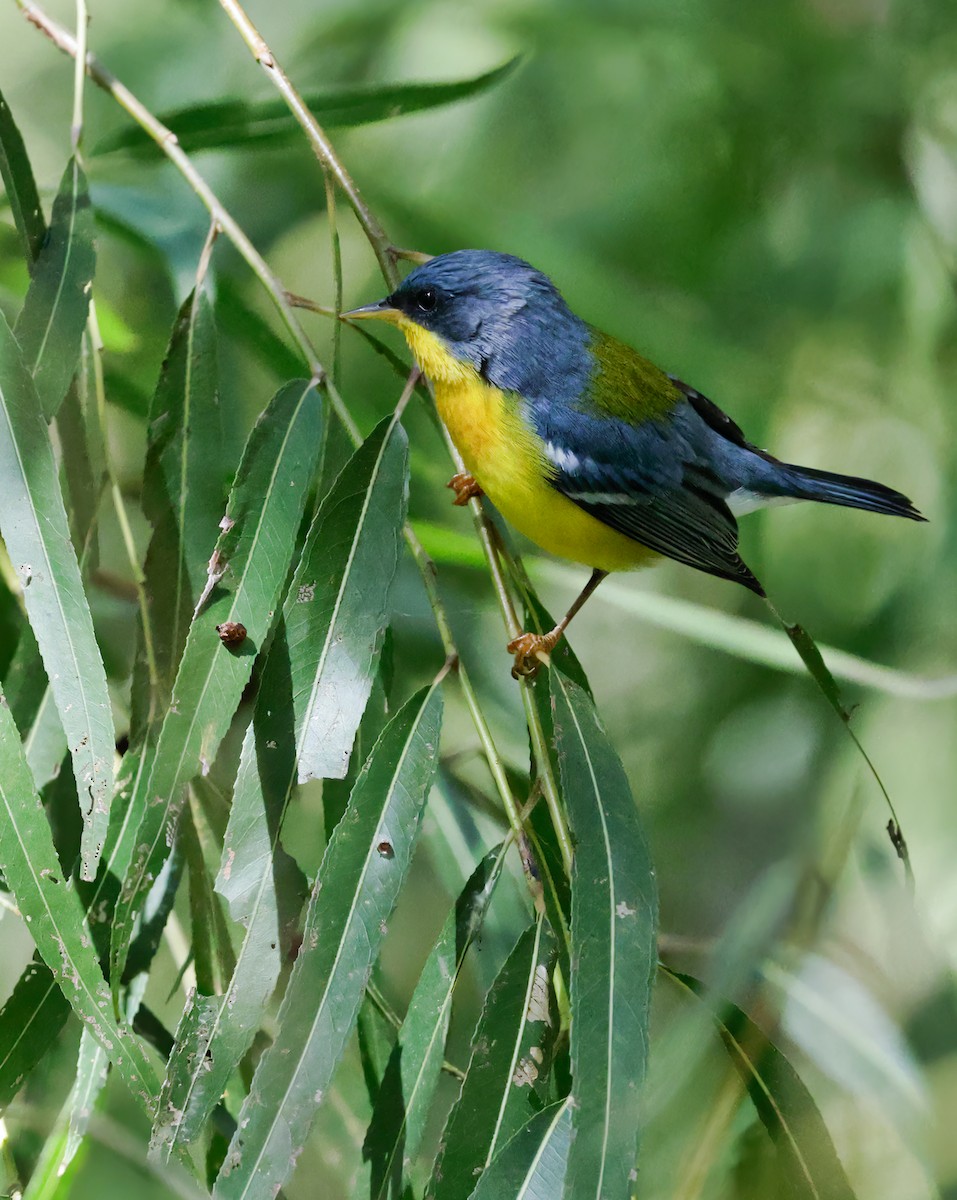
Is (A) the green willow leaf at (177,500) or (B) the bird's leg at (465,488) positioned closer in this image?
(A) the green willow leaf at (177,500)

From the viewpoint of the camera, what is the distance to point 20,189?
1.12 m

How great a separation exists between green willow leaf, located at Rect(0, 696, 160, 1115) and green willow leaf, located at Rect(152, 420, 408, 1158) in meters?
0.03

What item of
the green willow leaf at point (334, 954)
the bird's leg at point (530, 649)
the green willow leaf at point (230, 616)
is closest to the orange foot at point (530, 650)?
the bird's leg at point (530, 649)

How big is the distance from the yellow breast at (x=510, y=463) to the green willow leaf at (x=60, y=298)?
364 millimetres

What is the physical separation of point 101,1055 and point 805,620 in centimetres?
147

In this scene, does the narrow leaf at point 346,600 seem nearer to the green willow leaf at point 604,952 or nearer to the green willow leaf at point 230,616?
the green willow leaf at point 230,616

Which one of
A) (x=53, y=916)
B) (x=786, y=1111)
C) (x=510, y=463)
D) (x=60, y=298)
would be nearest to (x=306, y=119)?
(x=60, y=298)

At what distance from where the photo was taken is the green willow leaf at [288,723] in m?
0.82

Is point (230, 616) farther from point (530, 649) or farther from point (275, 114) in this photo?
point (275, 114)

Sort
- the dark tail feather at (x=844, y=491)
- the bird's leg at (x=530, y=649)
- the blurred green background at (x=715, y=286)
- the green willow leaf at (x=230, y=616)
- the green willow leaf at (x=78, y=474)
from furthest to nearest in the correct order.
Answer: the blurred green background at (x=715, y=286) → the dark tail feather at (x=844, y=491) → the green willow leaf at (x=78, y=474) → the bird's leg at (x=530, y=649) → the green willow leaf at (x=230, y=616)

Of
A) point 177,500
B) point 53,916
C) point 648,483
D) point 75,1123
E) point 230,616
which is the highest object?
point 648,483

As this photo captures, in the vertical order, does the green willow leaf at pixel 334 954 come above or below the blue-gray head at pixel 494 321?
below

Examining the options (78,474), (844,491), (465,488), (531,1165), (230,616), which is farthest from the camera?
(844,491)

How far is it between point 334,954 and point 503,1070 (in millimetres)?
179
